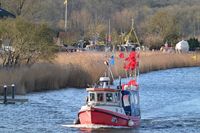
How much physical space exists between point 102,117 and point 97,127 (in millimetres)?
551

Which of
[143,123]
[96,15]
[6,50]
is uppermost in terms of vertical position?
[96,15]

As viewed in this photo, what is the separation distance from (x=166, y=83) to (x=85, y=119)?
35319 mm

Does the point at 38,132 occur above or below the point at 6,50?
below

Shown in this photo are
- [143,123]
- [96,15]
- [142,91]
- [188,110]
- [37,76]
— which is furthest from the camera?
Result: [96,15]

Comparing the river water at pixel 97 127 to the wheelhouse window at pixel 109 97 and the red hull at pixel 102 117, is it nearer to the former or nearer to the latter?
the red hull at pixel 102 117

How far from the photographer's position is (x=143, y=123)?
40.9 metres

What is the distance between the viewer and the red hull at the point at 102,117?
118 feet

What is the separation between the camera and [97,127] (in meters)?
36.3

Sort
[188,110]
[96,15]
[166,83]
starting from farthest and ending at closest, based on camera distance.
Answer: [96,15] → [166,83] → [188,110]

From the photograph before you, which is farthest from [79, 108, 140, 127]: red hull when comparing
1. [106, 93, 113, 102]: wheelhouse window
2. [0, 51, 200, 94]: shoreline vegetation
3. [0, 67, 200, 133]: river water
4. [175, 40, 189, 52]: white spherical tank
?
[175, 40, 189, 52]: white spherical tank

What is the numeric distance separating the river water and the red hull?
0.33 meters

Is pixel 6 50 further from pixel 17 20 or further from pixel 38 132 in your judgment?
pixel 38 132

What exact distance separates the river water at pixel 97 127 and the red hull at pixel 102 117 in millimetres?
325

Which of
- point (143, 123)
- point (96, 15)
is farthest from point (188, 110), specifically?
point (96, 15)
